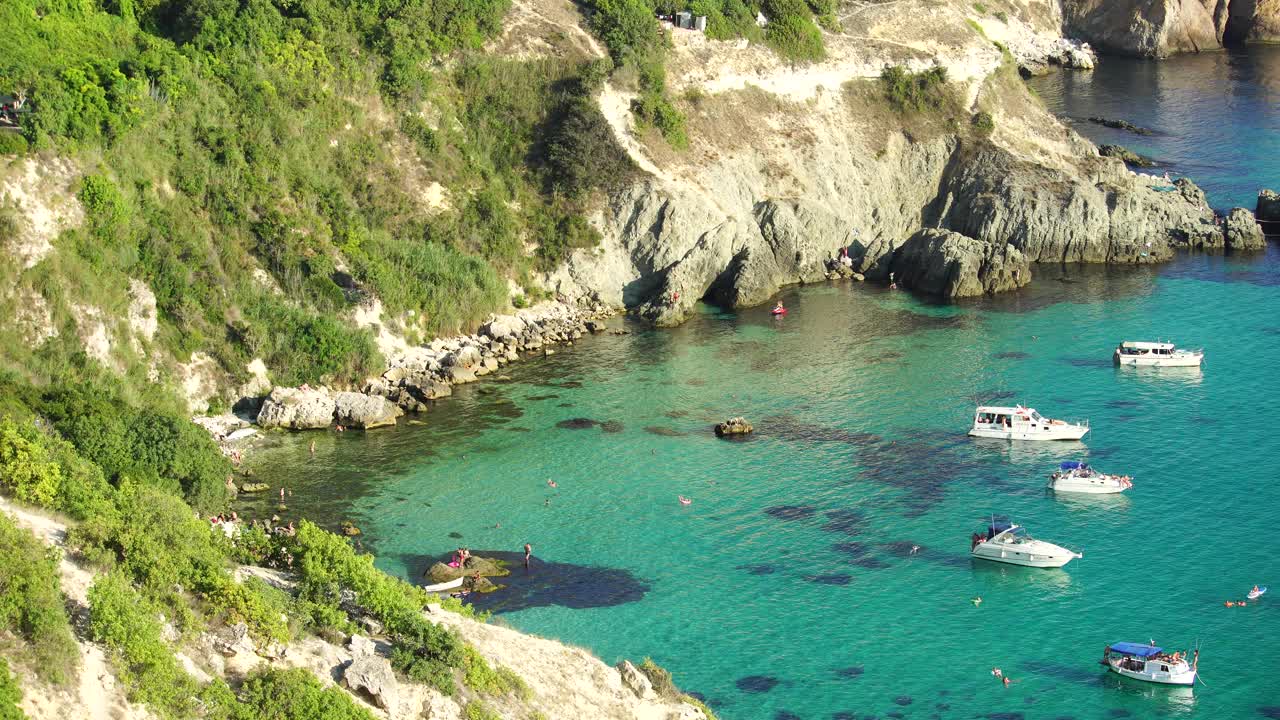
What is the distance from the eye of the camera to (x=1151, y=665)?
201 ft

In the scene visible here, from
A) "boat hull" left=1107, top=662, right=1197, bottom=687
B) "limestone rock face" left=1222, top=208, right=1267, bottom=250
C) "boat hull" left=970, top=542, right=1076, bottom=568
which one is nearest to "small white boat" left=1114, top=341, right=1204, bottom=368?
"limestone rock face" left=1222, top=208, right=1267, bottom=250

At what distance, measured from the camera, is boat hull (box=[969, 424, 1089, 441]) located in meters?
87.5

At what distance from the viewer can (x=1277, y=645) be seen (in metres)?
64.5

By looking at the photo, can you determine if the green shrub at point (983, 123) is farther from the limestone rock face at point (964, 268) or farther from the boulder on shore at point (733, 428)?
the boulder on shore at point (733, 428)

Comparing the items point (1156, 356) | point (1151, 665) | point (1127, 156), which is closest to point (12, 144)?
point (1151, 665)

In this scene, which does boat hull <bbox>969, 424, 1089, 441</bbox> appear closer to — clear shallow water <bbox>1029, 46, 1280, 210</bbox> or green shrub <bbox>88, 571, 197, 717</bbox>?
green shrub <bbox>88, 571, 197, 717</bbox>

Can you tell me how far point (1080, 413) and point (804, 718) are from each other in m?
39.8

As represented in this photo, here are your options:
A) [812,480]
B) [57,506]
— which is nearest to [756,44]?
[812,480]

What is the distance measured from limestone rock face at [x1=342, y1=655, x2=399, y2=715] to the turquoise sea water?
55.2ft

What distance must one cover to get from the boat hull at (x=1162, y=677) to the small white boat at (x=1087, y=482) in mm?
19348

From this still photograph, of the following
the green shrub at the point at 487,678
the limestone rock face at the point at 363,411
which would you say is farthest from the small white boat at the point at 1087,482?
the green shrub at the point at 487,678

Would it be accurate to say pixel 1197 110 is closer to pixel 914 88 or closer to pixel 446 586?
pixel 914 88

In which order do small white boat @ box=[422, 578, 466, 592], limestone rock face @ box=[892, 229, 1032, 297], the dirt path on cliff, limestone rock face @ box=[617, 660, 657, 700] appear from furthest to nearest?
limestone rock face @ box=[892, 229, 1032, 297], small white boat @ box=[422, 578, 466, 592], limestone rock face @ box=[617, 660, 657, 700], the dirt path on cliff

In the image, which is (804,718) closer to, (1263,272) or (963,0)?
(1263,272)
